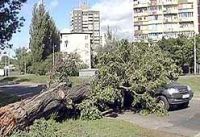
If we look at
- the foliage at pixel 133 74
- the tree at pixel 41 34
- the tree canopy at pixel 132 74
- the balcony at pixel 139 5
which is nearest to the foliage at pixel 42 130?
the tree canopy at pixel 132 74

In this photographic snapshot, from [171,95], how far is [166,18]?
9103 cm

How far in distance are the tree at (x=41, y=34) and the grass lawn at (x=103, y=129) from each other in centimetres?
6028

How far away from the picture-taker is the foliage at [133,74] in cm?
1677

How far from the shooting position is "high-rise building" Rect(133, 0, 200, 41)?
104 meters

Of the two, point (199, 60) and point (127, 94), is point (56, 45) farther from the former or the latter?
point (127, 94)

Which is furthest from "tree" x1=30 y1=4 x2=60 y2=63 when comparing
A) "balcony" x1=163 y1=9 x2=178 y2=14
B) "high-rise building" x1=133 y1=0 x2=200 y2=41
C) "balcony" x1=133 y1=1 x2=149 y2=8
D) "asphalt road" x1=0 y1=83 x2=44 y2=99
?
"balcony" x1=133 y1=1 x2=149 y2=8

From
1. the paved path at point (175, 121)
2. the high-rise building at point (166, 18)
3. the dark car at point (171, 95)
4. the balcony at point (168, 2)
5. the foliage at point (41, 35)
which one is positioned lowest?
the paved path at point (175, 121)

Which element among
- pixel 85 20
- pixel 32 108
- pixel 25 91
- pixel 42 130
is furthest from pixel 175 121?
pixel 85 20

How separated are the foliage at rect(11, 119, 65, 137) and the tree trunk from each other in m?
0.27

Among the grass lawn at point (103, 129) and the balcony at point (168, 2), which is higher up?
the balcony at point (168, 2)

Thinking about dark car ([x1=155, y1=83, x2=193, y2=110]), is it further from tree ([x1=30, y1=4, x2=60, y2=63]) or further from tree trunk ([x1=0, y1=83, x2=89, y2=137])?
tree ([x1=30, y1=4, x2=60, y2=63])

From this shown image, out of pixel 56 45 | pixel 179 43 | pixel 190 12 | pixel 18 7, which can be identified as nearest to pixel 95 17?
pixel 190 12

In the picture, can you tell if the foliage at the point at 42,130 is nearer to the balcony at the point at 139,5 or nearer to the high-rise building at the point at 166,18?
the high-rise building at the point at 166,18

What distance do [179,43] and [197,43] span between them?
2.44 metres
